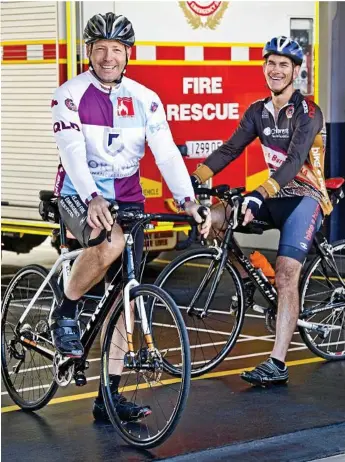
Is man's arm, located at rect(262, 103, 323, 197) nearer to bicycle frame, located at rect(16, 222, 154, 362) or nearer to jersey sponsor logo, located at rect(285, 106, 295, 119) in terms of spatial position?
jersey sponsor logo, located at rect(285, 106, 295, 119)

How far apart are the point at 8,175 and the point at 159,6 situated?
6.43 ft

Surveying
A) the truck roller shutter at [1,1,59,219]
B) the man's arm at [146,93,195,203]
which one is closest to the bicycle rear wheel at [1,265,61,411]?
the man's arm at [146,93,195,203]

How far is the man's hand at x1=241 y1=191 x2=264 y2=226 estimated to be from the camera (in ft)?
22.9

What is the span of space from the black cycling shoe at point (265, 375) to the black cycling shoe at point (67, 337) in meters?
1.35

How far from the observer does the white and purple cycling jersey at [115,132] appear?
6.04 metres

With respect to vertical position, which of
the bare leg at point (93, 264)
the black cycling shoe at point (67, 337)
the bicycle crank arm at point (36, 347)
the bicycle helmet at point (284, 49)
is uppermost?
the bicycle helmet at point (284, 49)

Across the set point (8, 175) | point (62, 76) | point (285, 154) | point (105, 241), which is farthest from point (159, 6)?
point (105, 241)

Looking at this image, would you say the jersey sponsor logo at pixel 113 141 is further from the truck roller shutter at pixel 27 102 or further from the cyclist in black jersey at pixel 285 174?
the truck roller shutter at pixel 27 102

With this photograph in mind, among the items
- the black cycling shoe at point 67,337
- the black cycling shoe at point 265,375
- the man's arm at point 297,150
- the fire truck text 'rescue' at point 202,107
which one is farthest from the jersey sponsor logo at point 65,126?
the fire truck text 'rescue' at point 202,107

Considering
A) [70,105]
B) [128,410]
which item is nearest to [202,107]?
[70,105]

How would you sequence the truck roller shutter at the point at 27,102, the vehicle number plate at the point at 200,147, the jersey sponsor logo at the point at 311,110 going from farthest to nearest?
the vehicle number plate at the point at 200,147 < the truck roller shutter at the point at 27,102 < the jersey sponsor logo at the point at 311,110

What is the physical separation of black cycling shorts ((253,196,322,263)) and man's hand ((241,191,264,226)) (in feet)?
1.25

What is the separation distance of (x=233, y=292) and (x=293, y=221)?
2.02 feet

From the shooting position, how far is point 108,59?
605cm
